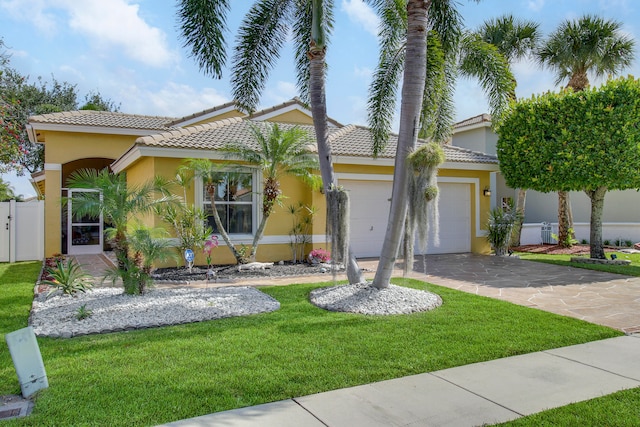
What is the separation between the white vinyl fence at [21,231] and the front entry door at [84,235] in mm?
2646

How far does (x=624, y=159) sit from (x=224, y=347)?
12766 mm

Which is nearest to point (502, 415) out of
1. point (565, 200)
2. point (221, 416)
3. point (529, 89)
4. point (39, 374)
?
point (221, 416)

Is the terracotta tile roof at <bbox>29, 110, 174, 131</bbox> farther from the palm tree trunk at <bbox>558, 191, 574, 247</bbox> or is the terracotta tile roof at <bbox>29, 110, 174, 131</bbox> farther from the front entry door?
the palm tree trunk at <bbox>558, 191, 574, 247</bbox>

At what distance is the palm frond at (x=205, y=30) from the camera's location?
9969 millimetres

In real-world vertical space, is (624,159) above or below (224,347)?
above

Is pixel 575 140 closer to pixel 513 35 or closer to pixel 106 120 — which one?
pixel 513 35

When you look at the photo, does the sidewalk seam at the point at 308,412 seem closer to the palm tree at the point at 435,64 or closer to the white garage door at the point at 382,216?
the palm tree at the point at 435,64

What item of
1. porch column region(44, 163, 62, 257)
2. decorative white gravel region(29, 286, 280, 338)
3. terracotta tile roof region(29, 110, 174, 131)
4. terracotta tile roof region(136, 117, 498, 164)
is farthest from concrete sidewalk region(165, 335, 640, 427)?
terracotta tile roof region(29, 110, 174, 131)

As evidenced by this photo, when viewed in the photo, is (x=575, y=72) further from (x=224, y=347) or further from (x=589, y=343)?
(x=224, y=347)

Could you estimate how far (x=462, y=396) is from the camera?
453 cm

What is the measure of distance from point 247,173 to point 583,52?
14608 mm

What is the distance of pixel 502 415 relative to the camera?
411 centimetres

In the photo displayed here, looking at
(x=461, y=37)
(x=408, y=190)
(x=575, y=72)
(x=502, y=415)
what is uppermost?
(x=575, y=72)

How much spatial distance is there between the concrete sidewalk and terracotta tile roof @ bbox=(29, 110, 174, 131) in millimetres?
16833
